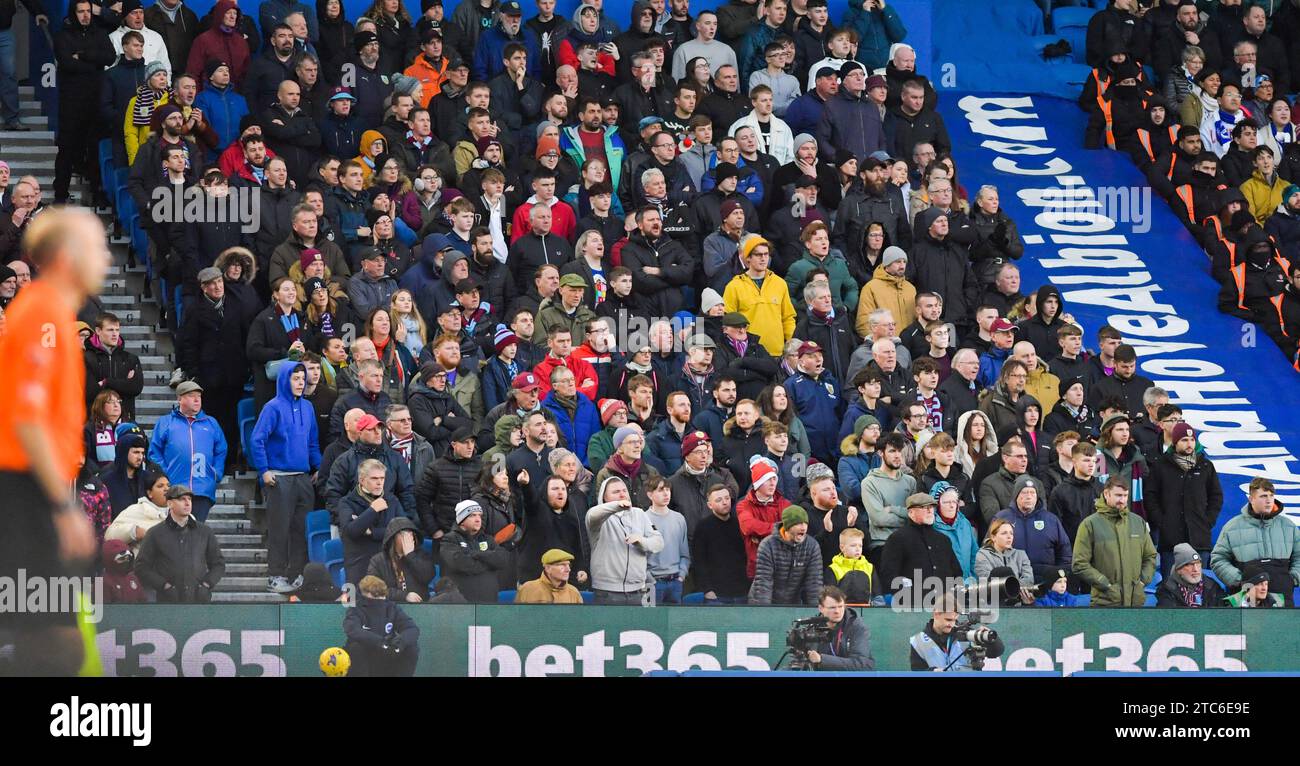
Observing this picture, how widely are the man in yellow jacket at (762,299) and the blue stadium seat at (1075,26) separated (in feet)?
27.5

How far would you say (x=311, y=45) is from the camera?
56.0 ft

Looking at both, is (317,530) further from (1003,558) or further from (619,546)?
(1003,558)

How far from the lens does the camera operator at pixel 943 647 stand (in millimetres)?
11500

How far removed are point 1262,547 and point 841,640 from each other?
3583 mm

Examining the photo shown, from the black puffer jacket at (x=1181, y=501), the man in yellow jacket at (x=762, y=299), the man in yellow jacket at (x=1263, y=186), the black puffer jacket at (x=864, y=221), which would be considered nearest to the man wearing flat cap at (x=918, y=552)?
the black puffer jacket at (x=1181, y=501)

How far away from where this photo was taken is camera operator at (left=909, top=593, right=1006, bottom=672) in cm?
1150

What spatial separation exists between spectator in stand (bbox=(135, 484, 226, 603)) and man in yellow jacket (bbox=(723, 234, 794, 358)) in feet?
15.5

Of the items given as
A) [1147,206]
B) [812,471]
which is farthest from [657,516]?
[1147,206]

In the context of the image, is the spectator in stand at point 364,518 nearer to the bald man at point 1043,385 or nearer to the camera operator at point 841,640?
the camera operator at point 841,640
